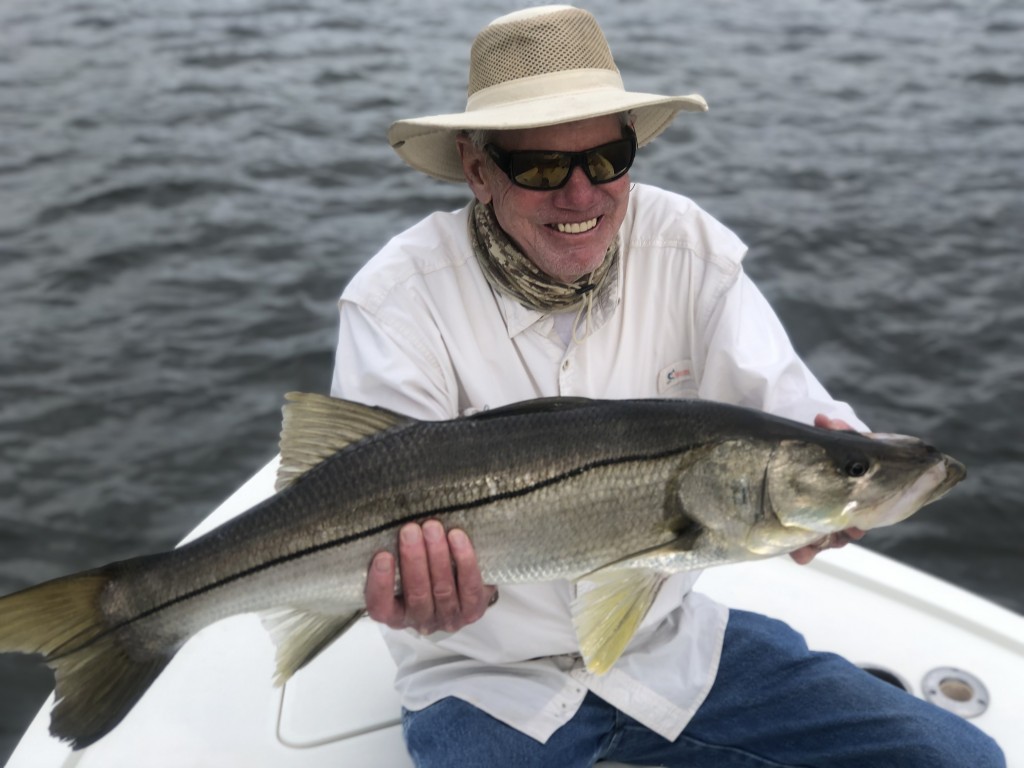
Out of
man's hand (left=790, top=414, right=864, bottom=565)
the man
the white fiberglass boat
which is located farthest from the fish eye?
the white fiberglass boat

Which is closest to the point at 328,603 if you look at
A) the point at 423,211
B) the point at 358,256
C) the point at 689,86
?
the point at 358,256

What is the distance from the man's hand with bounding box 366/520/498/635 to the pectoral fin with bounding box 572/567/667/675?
265 millimetres

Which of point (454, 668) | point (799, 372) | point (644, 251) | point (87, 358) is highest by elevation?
point (644, 251)

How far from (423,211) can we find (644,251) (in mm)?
6874

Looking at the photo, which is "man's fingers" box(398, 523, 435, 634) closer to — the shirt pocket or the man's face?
the man's face

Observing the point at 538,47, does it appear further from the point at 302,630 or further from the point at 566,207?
the point at 302,630

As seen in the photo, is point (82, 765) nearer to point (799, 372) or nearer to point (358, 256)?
→ point (799, 372)

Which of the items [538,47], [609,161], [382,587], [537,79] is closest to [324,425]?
[382,587]

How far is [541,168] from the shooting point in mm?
3279

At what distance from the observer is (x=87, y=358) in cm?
814

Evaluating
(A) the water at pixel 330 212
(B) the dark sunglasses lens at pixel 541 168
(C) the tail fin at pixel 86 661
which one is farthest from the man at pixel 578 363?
(A) the water at pixel 330 212

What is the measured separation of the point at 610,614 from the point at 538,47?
1.67 metres

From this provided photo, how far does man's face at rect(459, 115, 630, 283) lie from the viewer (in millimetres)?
3281

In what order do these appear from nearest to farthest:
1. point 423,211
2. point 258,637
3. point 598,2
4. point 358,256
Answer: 1. point 258,637
2. point 358,256
3. point 423,211
4. point 598,2
